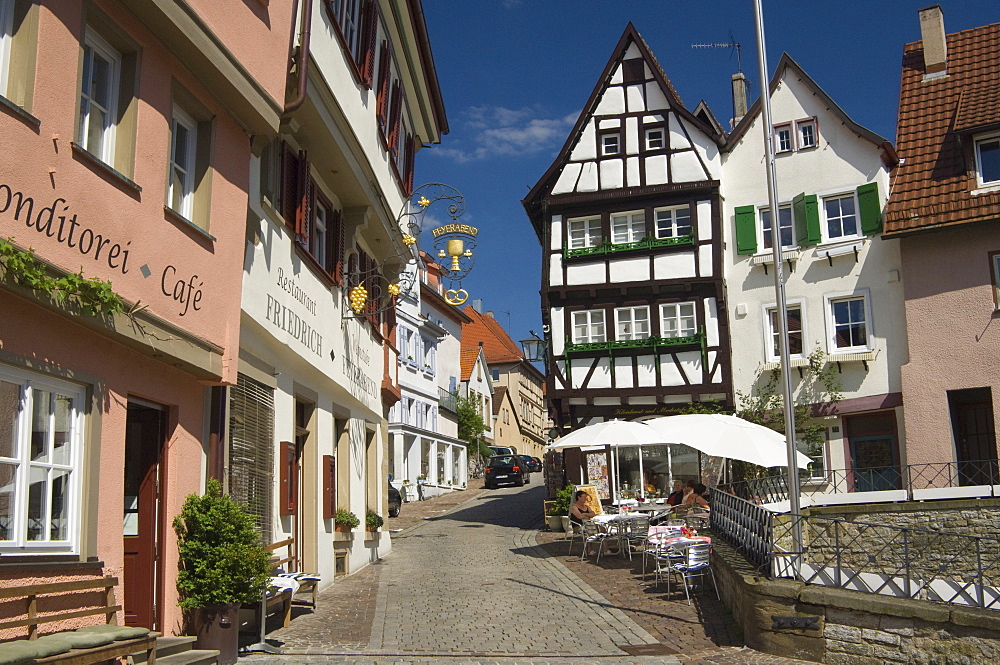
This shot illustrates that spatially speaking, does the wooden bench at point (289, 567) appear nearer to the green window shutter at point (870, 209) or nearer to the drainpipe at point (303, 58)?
the drainpipe at point (303, 58)

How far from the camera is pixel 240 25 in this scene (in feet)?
30.7

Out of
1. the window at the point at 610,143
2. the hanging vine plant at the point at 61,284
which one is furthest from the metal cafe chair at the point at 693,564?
the window at the point at 610,143

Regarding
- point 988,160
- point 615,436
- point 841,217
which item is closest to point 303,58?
point 615,436

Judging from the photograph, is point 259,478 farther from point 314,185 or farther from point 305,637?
point 314,185

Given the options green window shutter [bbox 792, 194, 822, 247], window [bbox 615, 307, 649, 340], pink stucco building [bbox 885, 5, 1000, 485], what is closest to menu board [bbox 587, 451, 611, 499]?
window [bbox 615, 307, 649, 340]

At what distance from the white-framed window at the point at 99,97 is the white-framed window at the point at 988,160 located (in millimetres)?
20399

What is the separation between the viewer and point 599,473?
83.4ft

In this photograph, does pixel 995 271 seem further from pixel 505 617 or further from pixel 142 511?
pixel 142 511

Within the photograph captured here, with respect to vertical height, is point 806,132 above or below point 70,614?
above

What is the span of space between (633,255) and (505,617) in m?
15.7

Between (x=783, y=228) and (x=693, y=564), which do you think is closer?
(x=693, y=564)

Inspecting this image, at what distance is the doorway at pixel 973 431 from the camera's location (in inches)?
866

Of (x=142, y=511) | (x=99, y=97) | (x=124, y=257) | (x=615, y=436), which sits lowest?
(x=142, y=511)

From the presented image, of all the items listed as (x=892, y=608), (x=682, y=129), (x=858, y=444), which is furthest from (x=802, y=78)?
(x=892, y=608)
